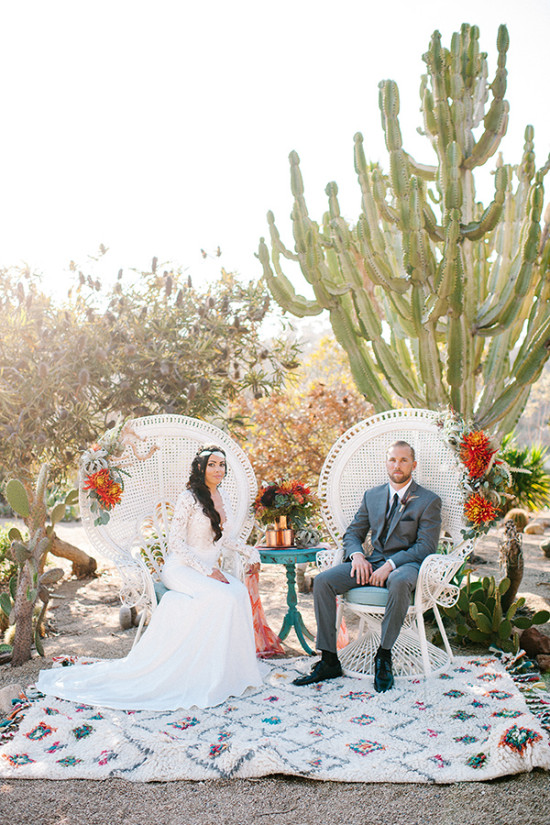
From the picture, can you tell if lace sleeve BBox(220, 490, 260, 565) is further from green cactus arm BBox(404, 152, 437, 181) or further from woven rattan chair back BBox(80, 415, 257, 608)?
green cactus arm BBox(404, 152, 437, 181)

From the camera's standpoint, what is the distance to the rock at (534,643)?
13.7 ft

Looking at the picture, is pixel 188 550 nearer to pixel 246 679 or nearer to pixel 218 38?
pixel 246 679

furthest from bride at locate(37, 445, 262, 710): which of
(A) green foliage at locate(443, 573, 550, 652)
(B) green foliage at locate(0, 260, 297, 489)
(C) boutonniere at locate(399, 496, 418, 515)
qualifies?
(B) green foliage at locate(0, 260, 297, 489)

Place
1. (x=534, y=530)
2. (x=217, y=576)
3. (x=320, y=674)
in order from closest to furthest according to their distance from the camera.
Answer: (x=320, y=674)
(x=217, y=576)
(x=534, y=530)

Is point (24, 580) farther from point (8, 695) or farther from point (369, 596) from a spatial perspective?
point (369, 596)

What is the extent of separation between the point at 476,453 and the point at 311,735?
2108 mm

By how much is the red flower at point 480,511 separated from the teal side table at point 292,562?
41.4 inches

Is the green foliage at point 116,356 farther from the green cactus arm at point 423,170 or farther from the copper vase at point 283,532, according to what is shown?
the green cactus arm at point 423,170

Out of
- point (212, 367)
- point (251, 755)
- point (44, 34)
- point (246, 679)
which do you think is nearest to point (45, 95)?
point (44, 34)

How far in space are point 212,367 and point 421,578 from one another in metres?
3.17

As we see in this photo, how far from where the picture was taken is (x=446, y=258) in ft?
17.0

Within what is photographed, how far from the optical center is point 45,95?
5.16 m


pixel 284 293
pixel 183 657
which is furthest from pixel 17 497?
pixel 284 293

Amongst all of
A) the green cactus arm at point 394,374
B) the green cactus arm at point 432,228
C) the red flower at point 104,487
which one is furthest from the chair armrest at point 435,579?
the green cactus arm at point 432,228
